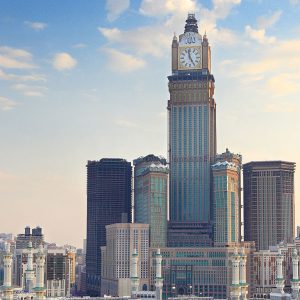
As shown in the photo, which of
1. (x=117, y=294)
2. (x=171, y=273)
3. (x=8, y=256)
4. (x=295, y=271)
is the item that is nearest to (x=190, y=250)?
(x=171, y=273)

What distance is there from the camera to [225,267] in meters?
194

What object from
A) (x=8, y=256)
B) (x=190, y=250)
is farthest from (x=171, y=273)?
(x=8, y=256)

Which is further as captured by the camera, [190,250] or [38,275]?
[190,250]

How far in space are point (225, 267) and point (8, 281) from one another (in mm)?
95261

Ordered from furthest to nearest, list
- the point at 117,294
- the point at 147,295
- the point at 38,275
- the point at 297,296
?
the point at 117,294, the point at 147,295, the point at 297,296, the point at 38,275

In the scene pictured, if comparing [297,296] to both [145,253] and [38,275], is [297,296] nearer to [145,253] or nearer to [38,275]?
[38,275]

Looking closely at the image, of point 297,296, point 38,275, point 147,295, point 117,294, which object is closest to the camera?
point 38,275

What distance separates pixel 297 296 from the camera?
119312mm

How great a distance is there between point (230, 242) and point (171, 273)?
50.3ft

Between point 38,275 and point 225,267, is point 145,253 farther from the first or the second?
point 38,275

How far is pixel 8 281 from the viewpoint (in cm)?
10581

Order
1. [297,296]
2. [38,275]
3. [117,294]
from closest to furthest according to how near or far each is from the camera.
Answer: [38,275] → [297,296] → [117,294]

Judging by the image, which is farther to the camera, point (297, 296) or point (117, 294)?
point (117, 294)

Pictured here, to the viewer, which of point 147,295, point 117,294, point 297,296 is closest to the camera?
point 297,296
